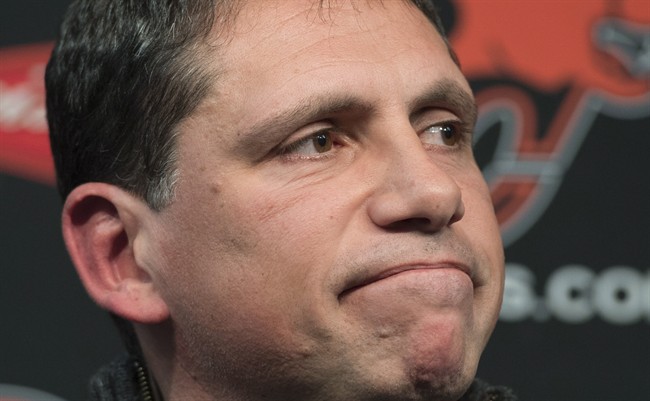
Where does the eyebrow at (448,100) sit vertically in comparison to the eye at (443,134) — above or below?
above

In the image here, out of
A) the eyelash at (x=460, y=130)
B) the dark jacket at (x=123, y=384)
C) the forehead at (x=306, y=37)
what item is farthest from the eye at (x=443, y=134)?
the dark jacket at (x=123, y=384)

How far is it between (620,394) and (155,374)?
3.71 ft

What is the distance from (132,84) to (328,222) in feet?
1.33

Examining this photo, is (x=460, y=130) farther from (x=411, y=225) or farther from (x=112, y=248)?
(x=112, y=248)

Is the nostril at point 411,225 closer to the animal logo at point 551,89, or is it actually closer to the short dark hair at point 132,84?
the short dark hair at point 132,84

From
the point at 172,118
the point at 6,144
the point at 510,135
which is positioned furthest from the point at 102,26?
the point at 510,135

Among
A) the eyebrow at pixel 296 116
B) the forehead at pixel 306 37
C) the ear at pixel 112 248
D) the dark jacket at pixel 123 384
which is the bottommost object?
the dark jacket at pixel 123 384

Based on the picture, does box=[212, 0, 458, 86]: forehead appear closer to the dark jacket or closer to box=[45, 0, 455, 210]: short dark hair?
box=[45, 0, 455, 210]: short dark hair

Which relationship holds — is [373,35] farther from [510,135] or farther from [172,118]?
[510,135]

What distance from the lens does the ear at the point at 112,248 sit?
1.51m

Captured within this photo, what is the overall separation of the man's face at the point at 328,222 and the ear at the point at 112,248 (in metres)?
0.04

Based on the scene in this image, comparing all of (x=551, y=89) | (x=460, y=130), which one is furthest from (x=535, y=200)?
(x=460, y=130)

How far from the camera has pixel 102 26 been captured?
159 cm

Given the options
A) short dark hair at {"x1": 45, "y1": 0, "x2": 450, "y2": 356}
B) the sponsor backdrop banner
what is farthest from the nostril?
the sponsor backdrop banner
